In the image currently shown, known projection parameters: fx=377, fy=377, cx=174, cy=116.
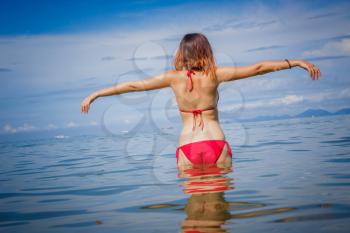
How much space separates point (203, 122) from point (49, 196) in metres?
2.95

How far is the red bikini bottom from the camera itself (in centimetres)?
511

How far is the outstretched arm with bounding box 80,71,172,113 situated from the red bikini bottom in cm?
92

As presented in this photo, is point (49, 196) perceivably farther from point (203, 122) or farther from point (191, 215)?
point (191, 215)

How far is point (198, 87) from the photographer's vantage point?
5020 mm

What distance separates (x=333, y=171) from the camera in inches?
247

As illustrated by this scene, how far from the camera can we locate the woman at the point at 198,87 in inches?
196

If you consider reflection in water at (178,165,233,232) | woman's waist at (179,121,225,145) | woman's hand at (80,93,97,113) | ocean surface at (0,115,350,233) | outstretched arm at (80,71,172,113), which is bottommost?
ocean surface at (0,115,350,233)

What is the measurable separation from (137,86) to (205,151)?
1291mm

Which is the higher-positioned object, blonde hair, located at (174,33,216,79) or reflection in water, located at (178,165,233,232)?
blonde hair, located at (174,33,216,79)

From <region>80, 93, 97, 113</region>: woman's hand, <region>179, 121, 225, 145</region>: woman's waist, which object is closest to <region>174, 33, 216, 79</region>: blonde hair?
<region>179, 121, 225, 145</region>: woman's waist

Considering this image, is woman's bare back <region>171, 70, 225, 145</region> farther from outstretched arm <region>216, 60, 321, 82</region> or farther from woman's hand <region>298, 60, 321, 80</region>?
woman's hand <region>298, 60, 321, 80</region>

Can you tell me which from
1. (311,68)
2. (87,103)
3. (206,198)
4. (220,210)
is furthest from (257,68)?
(87,103)

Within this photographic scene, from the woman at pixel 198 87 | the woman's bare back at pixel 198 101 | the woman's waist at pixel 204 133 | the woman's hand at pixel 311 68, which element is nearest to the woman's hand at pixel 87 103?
the woman at pixel 198 87

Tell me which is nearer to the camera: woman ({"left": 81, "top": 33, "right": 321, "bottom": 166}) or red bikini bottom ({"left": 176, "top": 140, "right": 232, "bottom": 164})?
woman ({"left": 81, "top": 33, "right": 321, "bottom": 166})
